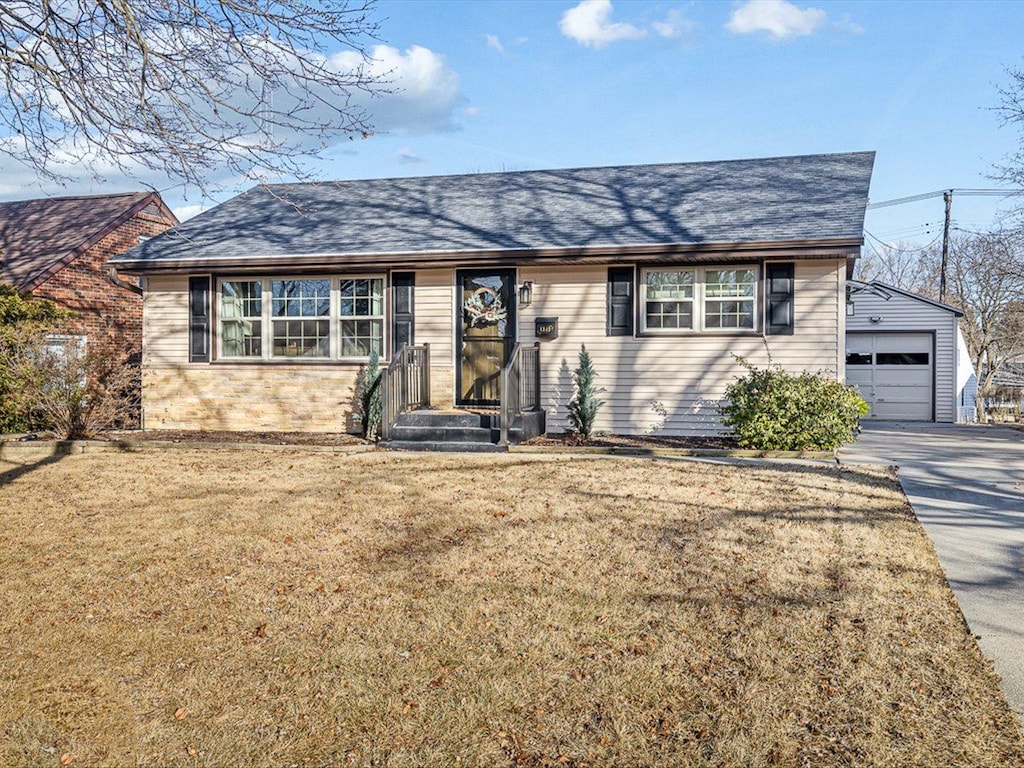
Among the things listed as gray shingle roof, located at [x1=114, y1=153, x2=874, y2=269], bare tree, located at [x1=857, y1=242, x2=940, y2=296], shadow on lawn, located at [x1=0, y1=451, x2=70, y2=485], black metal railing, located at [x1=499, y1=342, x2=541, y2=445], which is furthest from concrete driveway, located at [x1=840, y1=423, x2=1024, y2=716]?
bare tree, located at [x1=857, y1=242, x2=940, y2=296]

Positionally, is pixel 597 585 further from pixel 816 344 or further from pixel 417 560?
pixel 816 344

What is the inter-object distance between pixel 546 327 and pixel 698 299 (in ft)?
7.37

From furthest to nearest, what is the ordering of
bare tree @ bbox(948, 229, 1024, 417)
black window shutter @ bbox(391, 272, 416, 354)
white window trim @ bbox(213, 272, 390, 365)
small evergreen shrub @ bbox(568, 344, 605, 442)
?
bare tree @ bbox(948, 229, 1024, 417) < white window trim @ bbox(213, 272, 390, 365) < black window shutter @ bbox(391, 272, 416, 354) < small evergreen shrub @ bbox(568, 344, 605, 442)

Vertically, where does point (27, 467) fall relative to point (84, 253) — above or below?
below

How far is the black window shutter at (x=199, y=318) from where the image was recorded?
12711 mm

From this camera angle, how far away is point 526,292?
1191 centimetres

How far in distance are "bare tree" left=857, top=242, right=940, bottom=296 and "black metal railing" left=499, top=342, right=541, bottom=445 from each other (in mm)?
33622

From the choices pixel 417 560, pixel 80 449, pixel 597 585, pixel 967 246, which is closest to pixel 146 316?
pixel 80 449

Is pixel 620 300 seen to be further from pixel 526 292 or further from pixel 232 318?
pixel 232 318

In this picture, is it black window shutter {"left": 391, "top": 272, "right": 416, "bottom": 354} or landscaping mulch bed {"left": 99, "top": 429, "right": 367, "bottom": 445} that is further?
black window shutter {"left": 391, "top": 272, "right": 416, "bottom": 354}

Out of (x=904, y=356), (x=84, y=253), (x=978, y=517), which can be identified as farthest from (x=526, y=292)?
(x=904, y=356)

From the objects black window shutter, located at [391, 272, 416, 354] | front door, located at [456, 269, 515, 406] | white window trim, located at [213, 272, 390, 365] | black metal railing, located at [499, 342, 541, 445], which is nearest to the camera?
black metal railing, located at [499, 342, 541, 445]

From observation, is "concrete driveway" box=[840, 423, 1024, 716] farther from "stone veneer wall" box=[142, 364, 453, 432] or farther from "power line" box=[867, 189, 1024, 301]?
"power line" box=[867, 189, 1024, 301]

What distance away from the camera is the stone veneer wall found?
12.3 m
